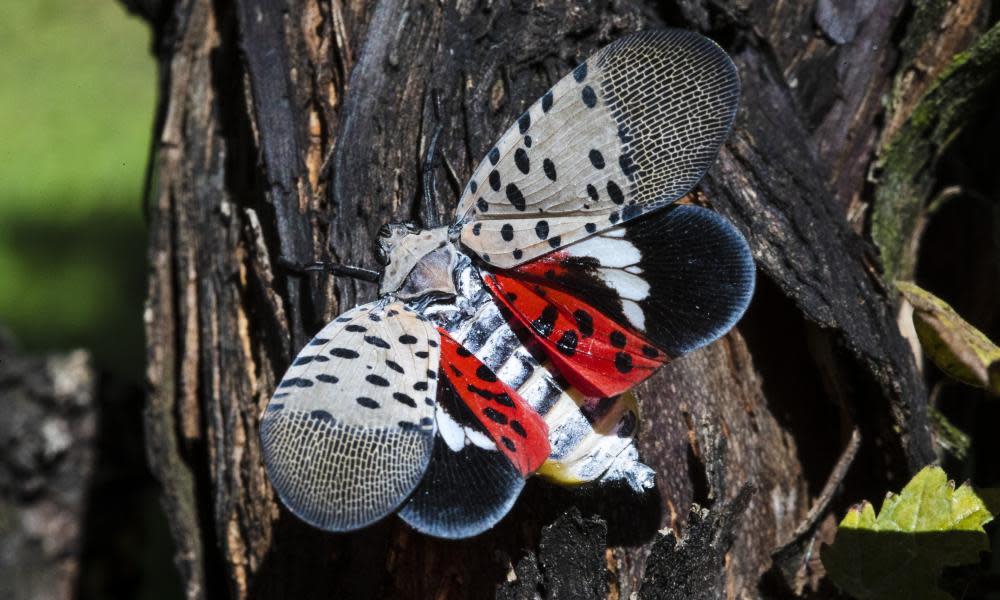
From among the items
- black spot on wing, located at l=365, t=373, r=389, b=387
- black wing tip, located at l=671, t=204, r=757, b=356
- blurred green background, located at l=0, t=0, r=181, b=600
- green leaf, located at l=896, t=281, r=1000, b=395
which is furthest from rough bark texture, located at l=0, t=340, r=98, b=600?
green leaf, located at l=896, t=281, r=1000, b=395

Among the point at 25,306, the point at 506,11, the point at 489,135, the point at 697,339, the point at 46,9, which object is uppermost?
the point at 506,11

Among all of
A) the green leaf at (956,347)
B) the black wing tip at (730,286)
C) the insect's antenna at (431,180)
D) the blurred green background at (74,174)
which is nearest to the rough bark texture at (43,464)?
the blurred green background at (74,174)

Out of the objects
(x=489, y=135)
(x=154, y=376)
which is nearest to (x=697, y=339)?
(x=489, y=135)

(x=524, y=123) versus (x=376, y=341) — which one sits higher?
(x=524, y=123)

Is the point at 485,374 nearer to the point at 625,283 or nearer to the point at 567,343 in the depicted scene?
the point at 567,343

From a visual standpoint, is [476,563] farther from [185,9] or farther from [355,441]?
[185,9]

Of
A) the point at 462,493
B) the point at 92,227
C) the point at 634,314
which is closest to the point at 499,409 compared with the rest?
the point at 462,493
